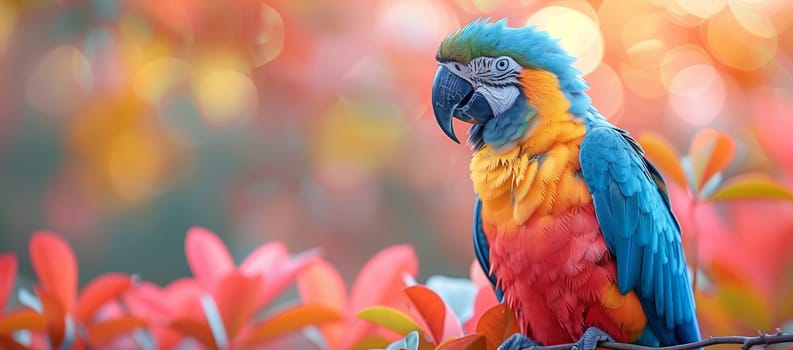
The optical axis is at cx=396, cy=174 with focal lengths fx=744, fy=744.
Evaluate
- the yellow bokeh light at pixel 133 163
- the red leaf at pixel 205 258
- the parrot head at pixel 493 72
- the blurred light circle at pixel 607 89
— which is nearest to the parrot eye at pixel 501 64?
the parrot head at pixel 493 72

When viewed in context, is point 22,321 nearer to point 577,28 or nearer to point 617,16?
point 577,28

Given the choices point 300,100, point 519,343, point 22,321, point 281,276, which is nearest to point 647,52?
point 300,100

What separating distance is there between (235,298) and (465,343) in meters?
0.24

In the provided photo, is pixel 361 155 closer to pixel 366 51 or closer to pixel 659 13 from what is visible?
pixel 366 51

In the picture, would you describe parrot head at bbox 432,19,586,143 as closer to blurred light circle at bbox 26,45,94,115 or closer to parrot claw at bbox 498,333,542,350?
parrot claw at bbox 498,333,542,350

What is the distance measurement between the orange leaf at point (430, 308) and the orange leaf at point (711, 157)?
0.91 ft

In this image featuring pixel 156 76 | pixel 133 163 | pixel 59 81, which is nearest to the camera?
pixel 156 76

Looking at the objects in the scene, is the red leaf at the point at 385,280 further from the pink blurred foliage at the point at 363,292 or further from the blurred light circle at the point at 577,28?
the blurred light circle at the point at 577,28

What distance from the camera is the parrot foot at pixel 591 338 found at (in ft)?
2.22

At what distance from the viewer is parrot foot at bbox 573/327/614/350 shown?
0.68 metres

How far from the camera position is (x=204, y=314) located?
71 centimetres

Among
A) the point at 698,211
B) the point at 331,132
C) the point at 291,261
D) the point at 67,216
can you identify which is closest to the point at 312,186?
the point at 331,132

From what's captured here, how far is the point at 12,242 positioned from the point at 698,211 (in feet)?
5.71

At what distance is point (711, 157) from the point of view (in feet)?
2.28
